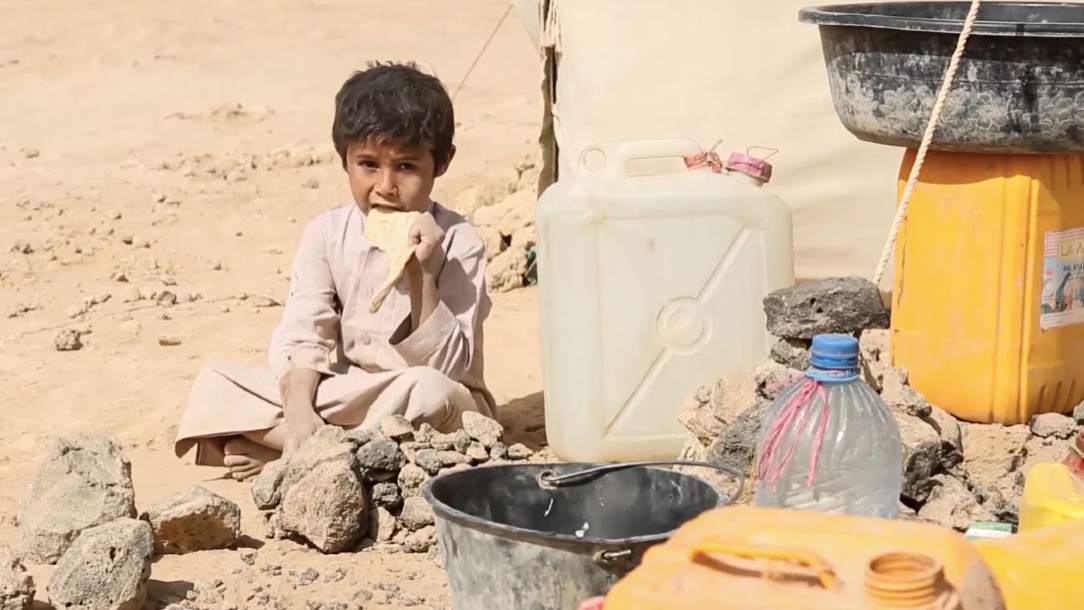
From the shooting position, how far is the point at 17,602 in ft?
8.53

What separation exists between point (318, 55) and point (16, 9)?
2665mm

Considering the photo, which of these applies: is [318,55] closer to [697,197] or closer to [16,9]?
[16,9]

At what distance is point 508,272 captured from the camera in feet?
18.2

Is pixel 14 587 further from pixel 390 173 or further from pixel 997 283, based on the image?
pixel 997 283

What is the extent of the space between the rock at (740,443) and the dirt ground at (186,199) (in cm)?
58

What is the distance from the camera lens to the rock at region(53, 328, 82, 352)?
484 cm

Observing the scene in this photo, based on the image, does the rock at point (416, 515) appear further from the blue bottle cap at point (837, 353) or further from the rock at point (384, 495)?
the blue bottle cap at point (837, 353)

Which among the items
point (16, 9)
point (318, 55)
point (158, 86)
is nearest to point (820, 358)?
point (158, 86)

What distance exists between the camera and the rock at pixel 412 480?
3.17 meters

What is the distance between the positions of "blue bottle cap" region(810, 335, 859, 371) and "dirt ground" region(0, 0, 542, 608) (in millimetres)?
1024

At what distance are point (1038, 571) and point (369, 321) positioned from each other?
2.34m

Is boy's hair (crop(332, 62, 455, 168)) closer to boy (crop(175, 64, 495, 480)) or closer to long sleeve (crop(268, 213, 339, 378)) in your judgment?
boy (crop(175, 64, 495, 480))

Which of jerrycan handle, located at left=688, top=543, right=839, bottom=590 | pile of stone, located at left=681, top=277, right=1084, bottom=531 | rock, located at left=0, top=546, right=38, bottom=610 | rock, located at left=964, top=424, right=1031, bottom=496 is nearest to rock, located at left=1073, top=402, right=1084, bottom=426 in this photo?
pile of stone, located at left=681, top=277, right=1084, bottom=531

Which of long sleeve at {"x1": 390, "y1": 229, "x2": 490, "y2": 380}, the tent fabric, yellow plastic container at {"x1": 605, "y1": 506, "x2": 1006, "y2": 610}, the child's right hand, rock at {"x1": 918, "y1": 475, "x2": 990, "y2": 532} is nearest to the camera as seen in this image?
yellow plastic container at {"x1": 605, "y1": 506, "x2": 1006, "y2": 610}
